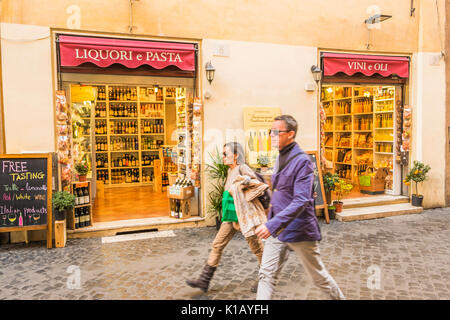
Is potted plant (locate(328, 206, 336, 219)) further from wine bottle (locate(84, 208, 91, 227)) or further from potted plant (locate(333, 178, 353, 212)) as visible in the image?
wine bottle (locate(84, 208, 91, 227))

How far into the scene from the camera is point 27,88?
6.61 metres

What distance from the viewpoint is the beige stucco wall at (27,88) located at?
6.52 m

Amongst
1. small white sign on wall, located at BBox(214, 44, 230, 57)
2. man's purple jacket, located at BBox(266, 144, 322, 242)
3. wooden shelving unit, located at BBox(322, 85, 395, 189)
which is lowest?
man's purple jacket, located at BBox(266, 144, 322, 242)

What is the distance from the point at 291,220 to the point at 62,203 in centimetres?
438

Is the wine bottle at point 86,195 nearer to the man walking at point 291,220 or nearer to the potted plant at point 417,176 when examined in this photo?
the man walking at point 291,220

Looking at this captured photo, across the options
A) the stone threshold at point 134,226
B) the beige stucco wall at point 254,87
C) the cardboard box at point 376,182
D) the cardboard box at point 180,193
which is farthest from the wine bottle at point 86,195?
the cardboard box at point 376,182

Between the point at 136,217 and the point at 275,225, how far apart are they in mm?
5203

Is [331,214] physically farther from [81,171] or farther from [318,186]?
[81,171]

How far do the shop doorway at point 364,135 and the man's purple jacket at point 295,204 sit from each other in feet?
17.4

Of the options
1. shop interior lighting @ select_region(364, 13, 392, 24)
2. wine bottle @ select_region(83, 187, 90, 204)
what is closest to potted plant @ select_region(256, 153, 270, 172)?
wine bottle @ select_region(83, 187, 90, 204)

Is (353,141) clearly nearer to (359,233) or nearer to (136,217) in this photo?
(359,233)

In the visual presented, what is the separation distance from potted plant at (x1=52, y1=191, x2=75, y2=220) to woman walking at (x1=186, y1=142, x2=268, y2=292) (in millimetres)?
2913

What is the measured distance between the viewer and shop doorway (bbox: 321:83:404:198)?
985 cm

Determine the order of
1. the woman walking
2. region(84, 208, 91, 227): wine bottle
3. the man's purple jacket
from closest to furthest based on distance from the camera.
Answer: the man's purple jacket < the woman walking < region(84, 208, 91, 227): wine bottle
